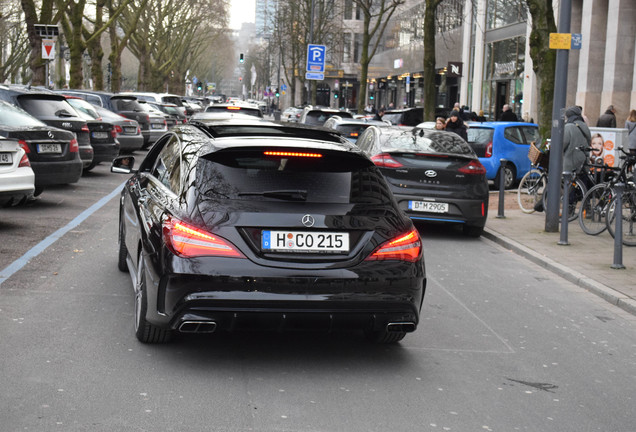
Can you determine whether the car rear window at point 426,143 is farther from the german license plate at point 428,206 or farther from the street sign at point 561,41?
the street sign at point 561,41

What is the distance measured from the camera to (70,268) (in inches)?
348

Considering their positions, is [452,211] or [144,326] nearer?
[144,326]

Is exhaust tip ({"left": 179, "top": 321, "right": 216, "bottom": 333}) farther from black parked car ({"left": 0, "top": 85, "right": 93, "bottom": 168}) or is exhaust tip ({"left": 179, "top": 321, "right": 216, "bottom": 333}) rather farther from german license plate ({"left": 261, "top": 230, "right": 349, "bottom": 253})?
black parked car ({"left": 0, "top": 85, "right": 93, "bottom": 168})

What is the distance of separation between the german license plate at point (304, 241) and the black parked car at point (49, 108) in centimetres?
1195

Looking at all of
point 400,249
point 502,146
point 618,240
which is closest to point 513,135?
point 502,146

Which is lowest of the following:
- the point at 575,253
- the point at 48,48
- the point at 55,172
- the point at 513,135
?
the point at 575,253

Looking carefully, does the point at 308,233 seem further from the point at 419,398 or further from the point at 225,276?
the point at 419,398

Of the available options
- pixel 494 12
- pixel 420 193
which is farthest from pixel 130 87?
pixel 420 193

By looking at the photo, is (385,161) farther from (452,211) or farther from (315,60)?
(315,60)

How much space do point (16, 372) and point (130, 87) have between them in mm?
147278

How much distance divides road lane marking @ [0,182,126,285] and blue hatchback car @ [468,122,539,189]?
30.2ft

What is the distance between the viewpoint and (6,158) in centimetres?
1120

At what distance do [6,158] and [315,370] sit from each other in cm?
682

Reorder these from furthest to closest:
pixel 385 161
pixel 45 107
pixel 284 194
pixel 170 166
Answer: pixel 45 107 → pixel 385 161 → pixel 170 166 → pixel 284 194
